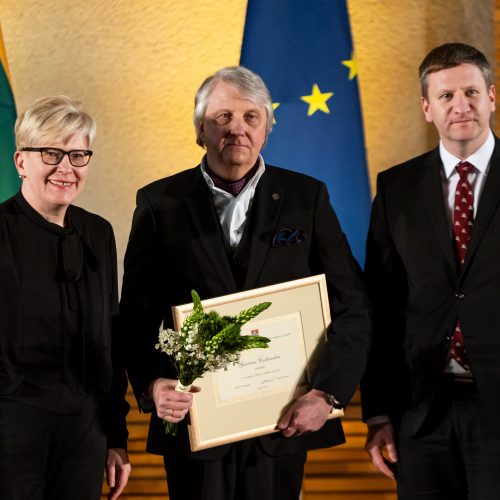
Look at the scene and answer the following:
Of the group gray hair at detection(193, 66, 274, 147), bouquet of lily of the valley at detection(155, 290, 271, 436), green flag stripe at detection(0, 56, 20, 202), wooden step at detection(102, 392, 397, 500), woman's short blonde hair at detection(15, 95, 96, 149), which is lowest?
wooden step at detection(102, 392, 397, 500)

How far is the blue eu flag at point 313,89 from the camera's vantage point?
4.04 m

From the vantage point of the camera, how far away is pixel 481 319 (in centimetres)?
246

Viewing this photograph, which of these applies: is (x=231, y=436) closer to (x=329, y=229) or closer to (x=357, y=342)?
(x=357, y=342)

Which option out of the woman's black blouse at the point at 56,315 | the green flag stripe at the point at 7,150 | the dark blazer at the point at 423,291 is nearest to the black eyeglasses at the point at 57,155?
the woman's black blouse at the point at 56,315

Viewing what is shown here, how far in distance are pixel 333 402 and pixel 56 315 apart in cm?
78

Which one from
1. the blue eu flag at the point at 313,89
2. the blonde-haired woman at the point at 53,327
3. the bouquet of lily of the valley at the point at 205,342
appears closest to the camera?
the bouquet of lily of the valley at the point at 205,342

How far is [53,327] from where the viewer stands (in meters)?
2.31

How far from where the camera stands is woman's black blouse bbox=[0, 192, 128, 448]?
227 cm

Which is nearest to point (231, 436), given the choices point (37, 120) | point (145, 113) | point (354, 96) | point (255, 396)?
point (255, 396)

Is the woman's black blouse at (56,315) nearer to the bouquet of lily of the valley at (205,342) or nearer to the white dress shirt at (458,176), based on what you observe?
the bouquet of lily of the valley at (205,342)

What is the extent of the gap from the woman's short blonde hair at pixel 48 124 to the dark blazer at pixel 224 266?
0.30m

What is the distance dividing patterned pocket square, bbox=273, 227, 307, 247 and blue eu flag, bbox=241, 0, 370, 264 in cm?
159

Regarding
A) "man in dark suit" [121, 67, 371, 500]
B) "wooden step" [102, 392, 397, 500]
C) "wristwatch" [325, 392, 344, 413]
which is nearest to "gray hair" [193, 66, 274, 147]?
"man in dark suit" [121, 67, 371, 500]

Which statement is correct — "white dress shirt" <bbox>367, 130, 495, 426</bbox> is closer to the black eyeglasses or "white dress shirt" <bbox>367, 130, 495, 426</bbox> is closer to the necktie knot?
the necktie knot
